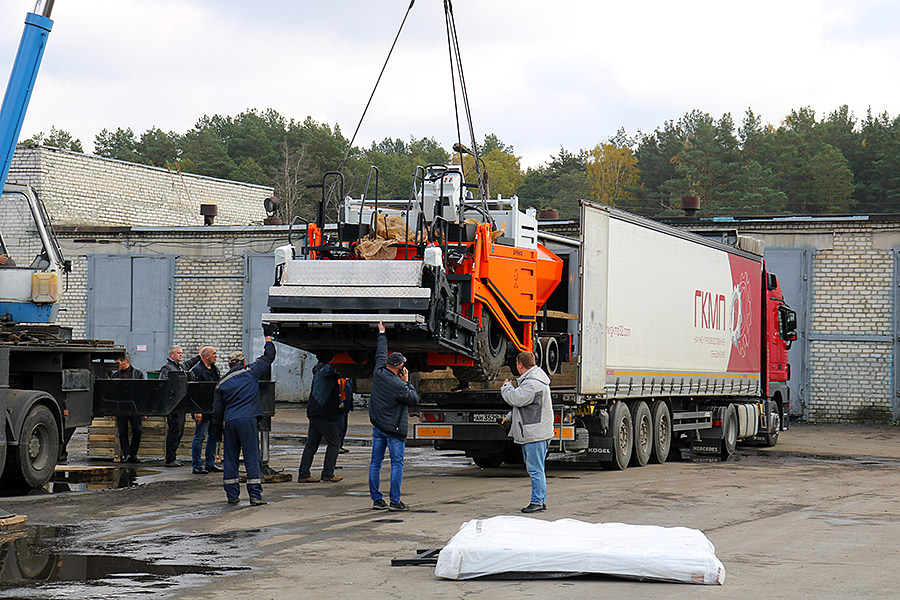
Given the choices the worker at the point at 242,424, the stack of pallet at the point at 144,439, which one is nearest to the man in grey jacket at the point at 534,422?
the worker at the point at 242,424

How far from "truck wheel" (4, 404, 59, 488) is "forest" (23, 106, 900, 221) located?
52.0 m

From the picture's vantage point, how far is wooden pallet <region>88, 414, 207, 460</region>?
17.7m

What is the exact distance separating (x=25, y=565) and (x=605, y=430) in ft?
29.9

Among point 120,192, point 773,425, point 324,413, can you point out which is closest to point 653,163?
point 120,192

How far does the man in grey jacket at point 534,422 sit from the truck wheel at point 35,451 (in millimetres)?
5384

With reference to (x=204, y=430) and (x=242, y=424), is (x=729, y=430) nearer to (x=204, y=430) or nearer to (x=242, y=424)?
(x=204, y=430)

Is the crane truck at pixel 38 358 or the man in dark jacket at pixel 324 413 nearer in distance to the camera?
the crane truck at pixel 38 358

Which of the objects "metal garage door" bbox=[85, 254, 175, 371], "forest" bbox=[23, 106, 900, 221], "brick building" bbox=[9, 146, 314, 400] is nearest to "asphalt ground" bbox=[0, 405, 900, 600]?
"brick building" bbox=[9, 146, 314, 400]

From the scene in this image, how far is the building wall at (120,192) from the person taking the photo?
38094 millimetres

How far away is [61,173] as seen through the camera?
3866 centimetres

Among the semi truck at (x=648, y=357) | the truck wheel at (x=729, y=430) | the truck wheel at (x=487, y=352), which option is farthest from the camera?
the truck wheel at (x=729, y=430)

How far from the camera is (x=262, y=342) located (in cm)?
3134

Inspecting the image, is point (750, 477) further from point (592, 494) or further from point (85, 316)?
point (85, 316)

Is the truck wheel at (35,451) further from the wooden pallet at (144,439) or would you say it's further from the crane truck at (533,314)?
the wooden pallet at (144,439)
